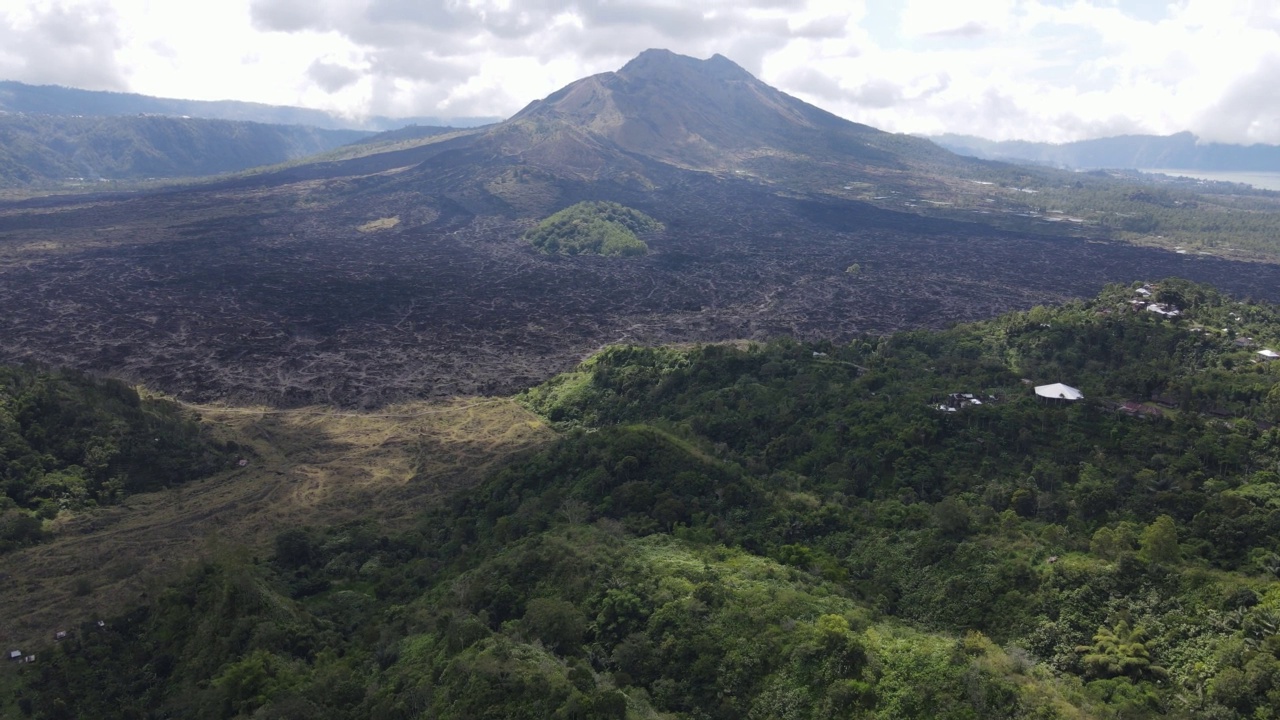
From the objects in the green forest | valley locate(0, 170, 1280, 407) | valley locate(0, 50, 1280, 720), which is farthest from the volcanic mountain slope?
the green forest

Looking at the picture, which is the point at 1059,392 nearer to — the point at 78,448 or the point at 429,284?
the point at 78,448

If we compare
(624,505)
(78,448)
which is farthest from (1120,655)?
(78,448)

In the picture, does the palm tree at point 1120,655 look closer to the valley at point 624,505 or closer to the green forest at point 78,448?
the valley at point 624,505

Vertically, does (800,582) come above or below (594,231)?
below

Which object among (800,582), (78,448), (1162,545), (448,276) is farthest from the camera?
(448,276)

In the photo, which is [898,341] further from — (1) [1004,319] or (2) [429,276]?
(2) [429,276]

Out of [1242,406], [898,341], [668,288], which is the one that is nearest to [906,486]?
[1242,406]

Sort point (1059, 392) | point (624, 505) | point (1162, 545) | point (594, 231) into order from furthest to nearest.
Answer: point (594, 231) → point (1059, 392) → point (624, 505) → point (1162, 545)
